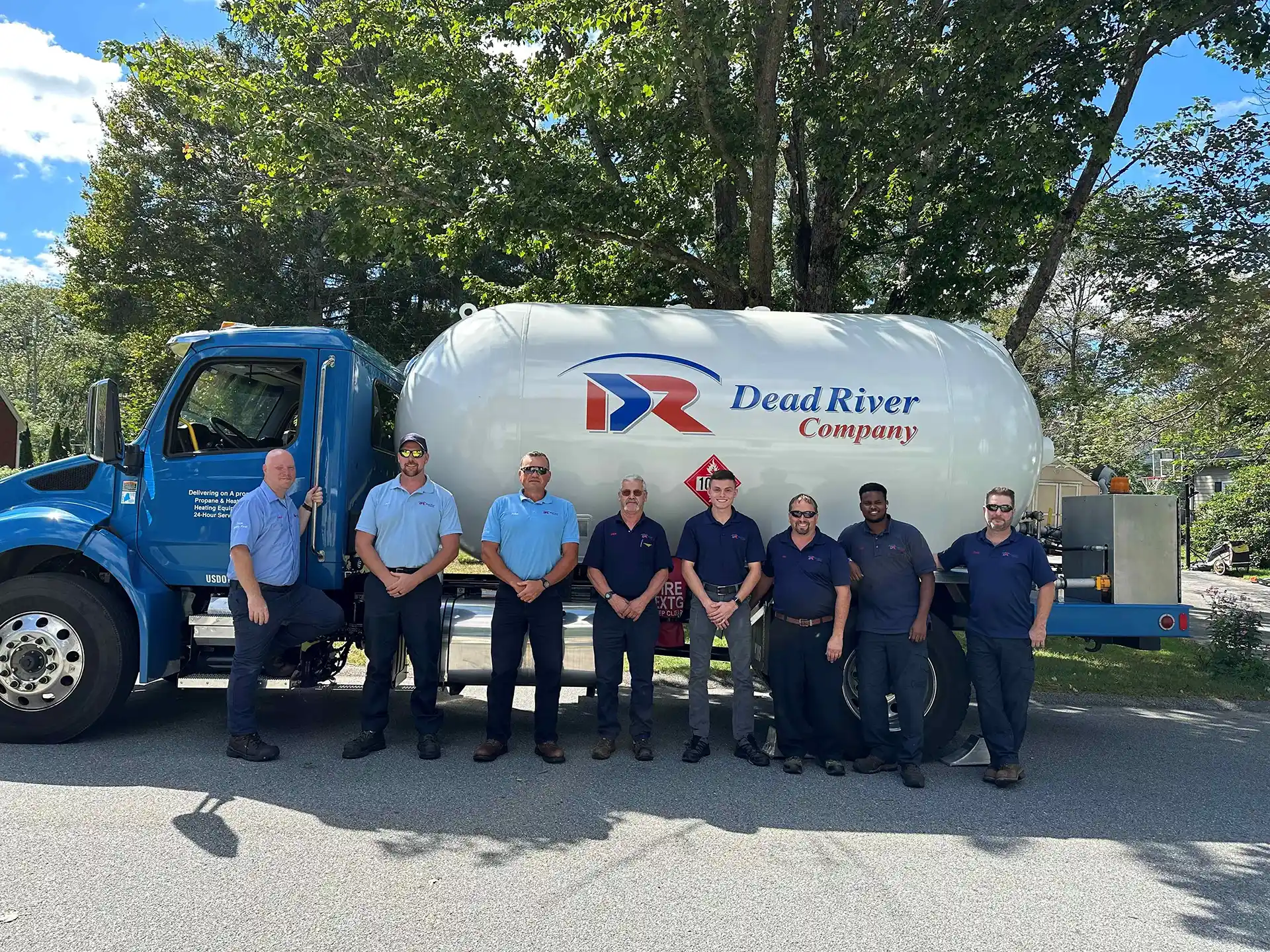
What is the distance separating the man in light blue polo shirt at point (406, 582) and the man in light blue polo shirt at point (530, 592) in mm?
324

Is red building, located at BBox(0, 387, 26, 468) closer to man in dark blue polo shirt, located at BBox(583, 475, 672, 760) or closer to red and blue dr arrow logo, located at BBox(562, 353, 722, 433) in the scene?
red and blue dr arrow logo, located at BBox(562, 353, 722, 433)

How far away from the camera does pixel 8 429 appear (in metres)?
38.3

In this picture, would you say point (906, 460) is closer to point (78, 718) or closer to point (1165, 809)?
point (1165, 809)

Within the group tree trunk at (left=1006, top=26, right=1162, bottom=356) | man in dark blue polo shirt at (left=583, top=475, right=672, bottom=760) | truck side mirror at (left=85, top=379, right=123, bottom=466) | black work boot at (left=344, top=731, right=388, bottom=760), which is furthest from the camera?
tree trunk at (left=1006, top=26, right=1162, bottom=356)

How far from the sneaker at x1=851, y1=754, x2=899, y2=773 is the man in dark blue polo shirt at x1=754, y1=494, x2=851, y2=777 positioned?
120 mm

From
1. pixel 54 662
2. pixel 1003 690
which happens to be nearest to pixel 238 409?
pixel 54 662

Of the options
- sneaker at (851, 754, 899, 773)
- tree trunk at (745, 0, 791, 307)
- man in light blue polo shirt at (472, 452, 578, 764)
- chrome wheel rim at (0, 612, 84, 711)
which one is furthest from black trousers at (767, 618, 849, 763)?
tree trunk at (745, 0, 791, 307)

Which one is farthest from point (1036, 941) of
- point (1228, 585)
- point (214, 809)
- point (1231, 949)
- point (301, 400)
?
point (1228, 585)

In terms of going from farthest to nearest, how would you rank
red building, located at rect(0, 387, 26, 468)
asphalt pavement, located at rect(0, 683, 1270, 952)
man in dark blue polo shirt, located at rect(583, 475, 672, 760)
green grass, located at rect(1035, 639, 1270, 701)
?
1. red building, located at rect(0, 387, 26, 468)
2. green grass, located at rect(1035, 639, 1270, 701)
3. man in dark blue polo shirt, located at rect(583, 475, 672, 760)
4. asphalt pavement, located at rect(0, 683, 1270, 952)

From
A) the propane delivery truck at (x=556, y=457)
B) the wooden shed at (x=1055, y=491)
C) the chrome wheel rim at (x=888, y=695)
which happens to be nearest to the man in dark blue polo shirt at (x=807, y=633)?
the chrome wheel rim at (x=888, y=695)

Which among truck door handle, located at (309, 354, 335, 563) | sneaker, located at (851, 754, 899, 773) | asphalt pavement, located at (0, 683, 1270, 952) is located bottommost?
asphalt pavement, located at (0, 683, 1270, 952)

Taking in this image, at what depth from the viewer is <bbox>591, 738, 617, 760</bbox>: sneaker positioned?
5.95m

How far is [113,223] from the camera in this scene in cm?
2356

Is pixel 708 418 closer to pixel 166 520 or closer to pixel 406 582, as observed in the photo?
pixel 406 582
